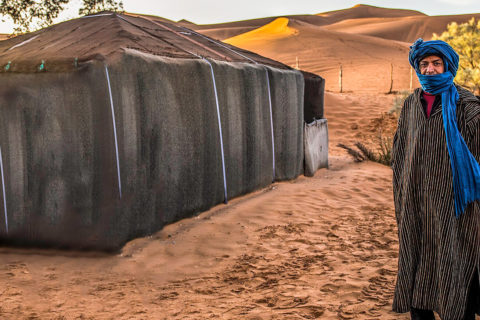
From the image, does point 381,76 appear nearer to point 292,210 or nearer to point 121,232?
point 292,210

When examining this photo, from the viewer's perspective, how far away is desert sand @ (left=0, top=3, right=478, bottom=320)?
362cm

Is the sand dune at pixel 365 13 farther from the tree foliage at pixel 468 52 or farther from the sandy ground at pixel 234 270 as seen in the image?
the sandy ground at pixel 234 270

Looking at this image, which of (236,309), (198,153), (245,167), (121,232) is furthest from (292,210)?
(236,309)

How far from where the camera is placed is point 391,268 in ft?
14.2

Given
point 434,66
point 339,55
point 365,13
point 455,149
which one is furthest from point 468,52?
point 365,13

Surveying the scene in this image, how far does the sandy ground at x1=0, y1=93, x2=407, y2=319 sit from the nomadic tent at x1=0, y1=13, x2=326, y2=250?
0.81 ft

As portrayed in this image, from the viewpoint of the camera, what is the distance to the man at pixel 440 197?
2.84 meters

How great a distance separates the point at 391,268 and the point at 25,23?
12630 mm

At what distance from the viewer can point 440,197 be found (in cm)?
291

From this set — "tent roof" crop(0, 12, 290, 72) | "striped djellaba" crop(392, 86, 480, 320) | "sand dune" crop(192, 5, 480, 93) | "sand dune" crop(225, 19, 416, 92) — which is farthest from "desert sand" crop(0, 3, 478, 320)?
"sand dune" crop(225, 19, 416, 92)

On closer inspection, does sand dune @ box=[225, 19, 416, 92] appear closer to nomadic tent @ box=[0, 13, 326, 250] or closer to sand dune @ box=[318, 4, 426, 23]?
nomadic tent @ box=[0, 13, 326, 250]

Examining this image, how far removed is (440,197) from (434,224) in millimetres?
152

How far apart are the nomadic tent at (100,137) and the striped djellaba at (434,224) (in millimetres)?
2569

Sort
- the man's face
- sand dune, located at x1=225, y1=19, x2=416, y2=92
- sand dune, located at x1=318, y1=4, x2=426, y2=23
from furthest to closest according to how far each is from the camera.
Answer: sand dune, located at x1=318, y1=4, x2=426, y2=23, sand dune, located at x1=225, y1=19, x2=416, y2=92, the man's face
